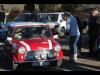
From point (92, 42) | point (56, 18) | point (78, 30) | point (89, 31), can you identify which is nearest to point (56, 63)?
point (78, 30)

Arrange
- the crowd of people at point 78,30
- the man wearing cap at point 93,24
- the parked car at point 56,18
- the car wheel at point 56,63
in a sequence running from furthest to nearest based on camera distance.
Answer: the parked car at point 56,18 < the man wearing cap at point 93,24 < the crowd of people at point 78,30 < the car wheel at point 56,63

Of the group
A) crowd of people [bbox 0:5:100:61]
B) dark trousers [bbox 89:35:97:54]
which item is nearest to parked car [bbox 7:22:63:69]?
crowd of people [bbox 0:5:100:61]

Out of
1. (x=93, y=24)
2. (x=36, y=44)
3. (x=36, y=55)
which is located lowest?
(x=36, y=55)

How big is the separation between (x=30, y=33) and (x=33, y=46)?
0.72 metres

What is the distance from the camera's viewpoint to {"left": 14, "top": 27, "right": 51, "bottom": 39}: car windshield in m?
9.01

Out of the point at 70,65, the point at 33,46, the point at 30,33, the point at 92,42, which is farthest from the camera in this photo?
the point at 92,42

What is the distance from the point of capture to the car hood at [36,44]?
8.39m

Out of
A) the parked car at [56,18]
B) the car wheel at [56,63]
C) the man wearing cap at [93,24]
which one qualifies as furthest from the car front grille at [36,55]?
the parked car at [56,18]

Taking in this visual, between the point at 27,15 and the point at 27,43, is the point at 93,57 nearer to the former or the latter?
the point at 27,43

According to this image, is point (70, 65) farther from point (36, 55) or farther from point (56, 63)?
point (36, 55)

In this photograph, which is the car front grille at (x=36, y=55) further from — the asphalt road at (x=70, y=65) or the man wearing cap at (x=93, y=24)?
the man wearing cap at (x=93, y=24)

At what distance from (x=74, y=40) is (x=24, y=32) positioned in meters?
1.56

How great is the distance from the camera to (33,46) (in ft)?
27.7

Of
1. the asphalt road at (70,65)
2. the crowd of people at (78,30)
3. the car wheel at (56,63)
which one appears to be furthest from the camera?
the crowd of people at (78,30)
